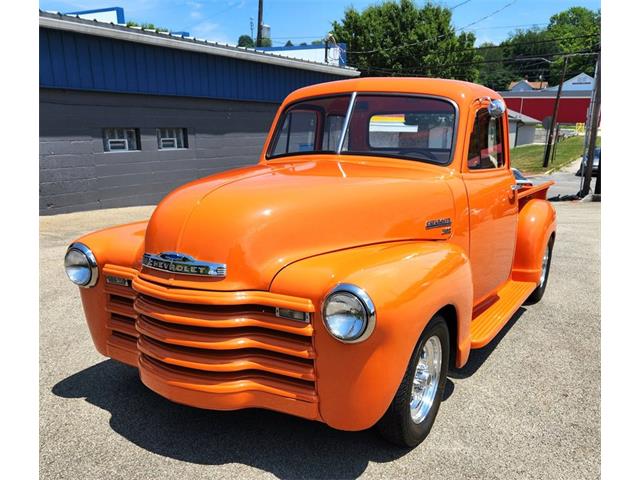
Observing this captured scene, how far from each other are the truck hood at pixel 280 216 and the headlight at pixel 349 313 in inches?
14.7

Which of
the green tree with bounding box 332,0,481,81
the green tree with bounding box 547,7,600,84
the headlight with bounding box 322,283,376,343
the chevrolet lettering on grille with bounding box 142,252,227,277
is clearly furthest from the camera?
the green tree with bounding box 547,7,600,84

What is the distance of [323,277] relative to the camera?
2.39 meters

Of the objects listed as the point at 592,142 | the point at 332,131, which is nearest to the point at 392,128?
the point at 332,131

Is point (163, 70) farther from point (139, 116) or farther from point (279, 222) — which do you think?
point (279, 222)

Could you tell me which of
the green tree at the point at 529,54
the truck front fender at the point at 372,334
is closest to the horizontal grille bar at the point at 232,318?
the truck front fender at the point at 372,334

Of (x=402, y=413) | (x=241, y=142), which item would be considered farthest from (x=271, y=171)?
(x=241, y=142)

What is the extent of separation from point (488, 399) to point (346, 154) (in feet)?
6.33

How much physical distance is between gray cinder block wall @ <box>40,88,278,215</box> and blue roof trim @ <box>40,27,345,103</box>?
0.21 meters

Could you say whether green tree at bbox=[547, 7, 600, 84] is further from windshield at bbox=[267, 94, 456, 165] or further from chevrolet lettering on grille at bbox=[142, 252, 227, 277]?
chevrolet lettering on grille at bbox=[142, 252, 227, 277]

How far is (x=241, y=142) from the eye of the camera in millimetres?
13797

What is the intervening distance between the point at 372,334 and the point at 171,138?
36.5 ft

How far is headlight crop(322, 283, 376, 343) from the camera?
2.21 meters

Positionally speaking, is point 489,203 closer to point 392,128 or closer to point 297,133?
point 392,128

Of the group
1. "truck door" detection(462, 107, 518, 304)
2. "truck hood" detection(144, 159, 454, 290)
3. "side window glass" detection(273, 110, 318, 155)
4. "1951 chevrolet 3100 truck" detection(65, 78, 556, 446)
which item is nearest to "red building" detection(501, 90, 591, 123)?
"truck door" detection(462, 107, 518, 304)
